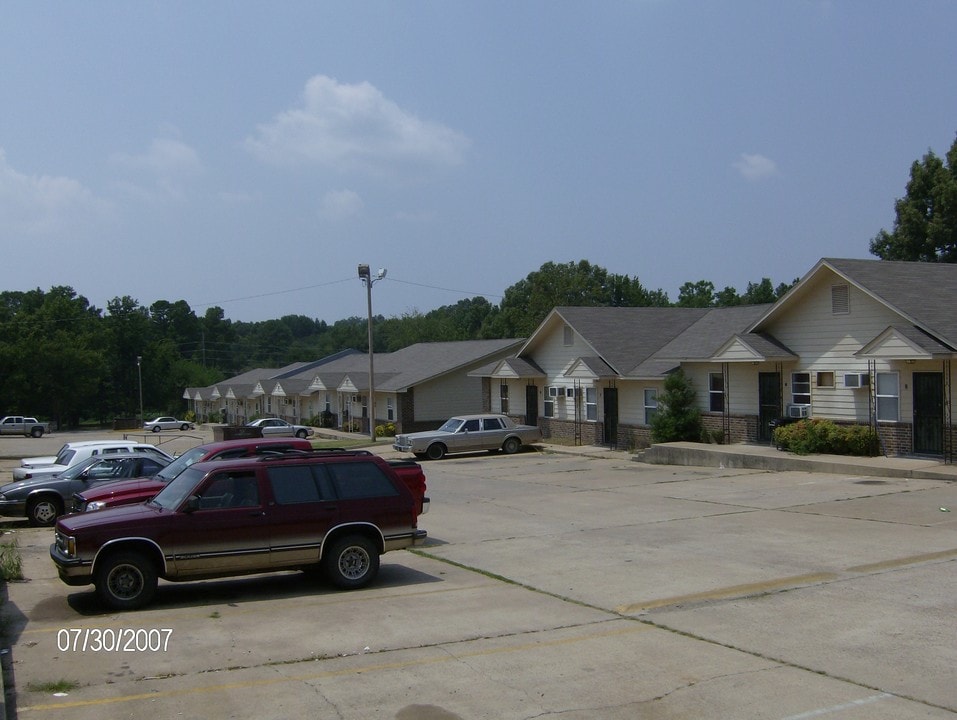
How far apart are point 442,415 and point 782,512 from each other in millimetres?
34128

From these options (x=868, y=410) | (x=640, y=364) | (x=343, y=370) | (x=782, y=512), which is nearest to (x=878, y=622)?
(x=782, y=512)

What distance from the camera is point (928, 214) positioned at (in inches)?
2179

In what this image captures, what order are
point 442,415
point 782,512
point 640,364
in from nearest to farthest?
point 782,512 → point 640,364 → point 442,415

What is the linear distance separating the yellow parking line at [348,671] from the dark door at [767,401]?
68.5 feet

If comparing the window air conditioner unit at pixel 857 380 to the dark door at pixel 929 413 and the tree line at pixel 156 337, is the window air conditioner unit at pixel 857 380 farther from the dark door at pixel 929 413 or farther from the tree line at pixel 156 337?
the tree line at pixel 156 337

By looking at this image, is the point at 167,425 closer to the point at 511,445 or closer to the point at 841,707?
the point at 511,445

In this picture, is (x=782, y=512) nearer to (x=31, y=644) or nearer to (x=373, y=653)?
(x=373, y=653)

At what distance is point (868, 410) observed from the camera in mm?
25859

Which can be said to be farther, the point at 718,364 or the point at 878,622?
the point at 718,364

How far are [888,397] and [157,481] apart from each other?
61.3 ft

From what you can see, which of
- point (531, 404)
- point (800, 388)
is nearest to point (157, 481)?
point (800, 388)

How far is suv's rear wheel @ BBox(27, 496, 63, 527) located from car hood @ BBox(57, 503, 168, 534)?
8.96m

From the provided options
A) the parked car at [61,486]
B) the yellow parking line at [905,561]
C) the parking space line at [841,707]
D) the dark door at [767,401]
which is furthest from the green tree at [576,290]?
the parking space line at [841,707]

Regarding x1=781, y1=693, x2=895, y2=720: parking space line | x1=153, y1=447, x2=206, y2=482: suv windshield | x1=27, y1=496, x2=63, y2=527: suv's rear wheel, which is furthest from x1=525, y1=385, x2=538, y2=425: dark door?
x1=781, y1=693, x2=895, y2=720: parking space line
